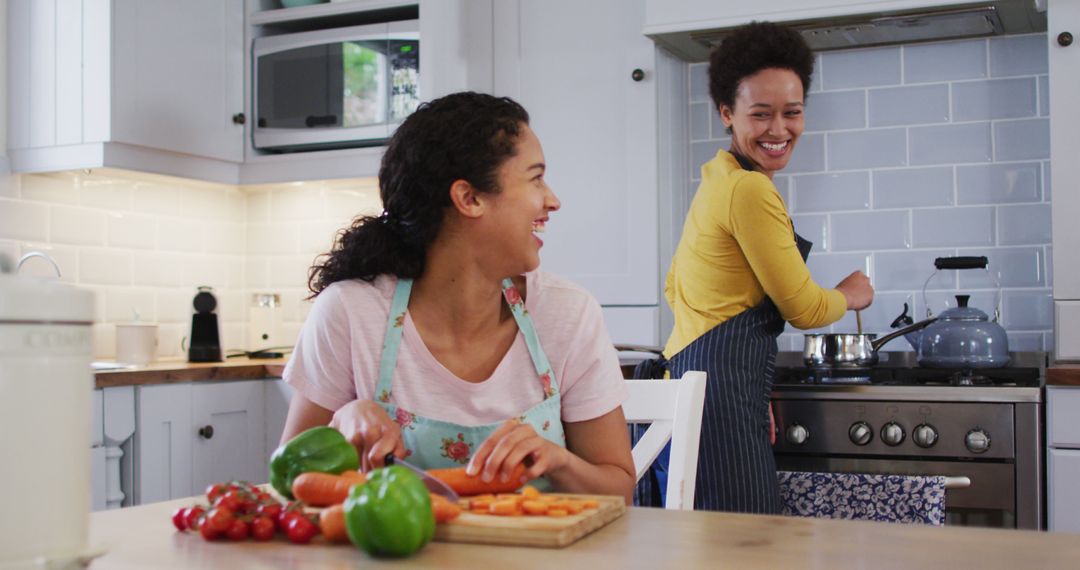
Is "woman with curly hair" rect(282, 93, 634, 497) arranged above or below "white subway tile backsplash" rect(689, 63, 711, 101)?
below

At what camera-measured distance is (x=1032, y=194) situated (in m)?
3.17

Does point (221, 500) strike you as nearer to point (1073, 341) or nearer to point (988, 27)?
point (1073, 341)

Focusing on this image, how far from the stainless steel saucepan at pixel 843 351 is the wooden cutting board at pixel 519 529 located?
183cm

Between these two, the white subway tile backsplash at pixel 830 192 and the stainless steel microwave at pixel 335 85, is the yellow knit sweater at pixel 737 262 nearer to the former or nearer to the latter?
the white subway tile backsplash at pixel 830 192

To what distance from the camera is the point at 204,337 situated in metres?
3.39

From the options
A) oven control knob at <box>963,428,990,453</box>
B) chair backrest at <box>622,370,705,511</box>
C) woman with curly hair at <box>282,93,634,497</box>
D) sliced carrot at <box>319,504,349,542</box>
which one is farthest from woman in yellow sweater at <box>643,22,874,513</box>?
sliced carrot at <box>319,504,349,542</box>

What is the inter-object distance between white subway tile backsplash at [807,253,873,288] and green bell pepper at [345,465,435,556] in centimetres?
252

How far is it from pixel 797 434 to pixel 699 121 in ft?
4.00

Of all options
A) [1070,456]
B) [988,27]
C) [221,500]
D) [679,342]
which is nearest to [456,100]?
[221,500]

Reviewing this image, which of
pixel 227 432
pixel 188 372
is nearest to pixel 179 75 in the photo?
pixel 188 372

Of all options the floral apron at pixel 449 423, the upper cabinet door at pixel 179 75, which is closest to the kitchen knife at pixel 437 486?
the floral apron at pixel 449 423

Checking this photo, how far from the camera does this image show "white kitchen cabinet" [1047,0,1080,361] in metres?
2.74

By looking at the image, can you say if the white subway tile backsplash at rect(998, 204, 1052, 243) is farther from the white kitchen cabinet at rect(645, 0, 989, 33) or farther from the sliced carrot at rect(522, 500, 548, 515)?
the sliced carrot at rect(522, 500, 548, 515)

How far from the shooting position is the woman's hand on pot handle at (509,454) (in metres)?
1.26
